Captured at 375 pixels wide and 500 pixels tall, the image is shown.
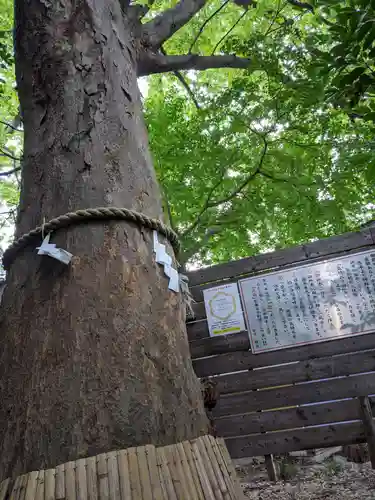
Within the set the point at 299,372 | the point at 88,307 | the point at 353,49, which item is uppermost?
the point at 353,49

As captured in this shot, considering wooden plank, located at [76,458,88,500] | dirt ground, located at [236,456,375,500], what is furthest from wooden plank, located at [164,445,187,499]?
dirt ground, located at [236,456,375,500]

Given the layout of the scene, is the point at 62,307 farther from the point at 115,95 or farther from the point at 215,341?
the point at 215,341

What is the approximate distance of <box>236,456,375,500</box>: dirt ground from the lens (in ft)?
9.74

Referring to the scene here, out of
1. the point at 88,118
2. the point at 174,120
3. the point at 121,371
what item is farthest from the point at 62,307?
the point at 174,120

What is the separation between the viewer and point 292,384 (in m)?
3.63

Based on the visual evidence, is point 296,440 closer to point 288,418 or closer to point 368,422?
point 288,418

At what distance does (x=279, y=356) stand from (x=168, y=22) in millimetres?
3224

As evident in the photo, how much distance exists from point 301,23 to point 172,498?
637 centimetres

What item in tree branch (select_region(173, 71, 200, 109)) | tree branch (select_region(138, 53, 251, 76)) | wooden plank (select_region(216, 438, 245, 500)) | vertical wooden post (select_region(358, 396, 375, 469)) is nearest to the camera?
wooden plank (select_region(216, 438, 245, 500))

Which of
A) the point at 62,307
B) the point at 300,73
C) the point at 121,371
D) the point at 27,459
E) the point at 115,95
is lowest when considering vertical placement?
the point at 27,459

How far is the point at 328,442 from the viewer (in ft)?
11.2

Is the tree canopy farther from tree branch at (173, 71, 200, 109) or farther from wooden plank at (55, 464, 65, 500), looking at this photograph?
wooden plank at (55, 464, 65, 500)

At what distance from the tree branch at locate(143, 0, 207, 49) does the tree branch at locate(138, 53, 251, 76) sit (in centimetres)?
15

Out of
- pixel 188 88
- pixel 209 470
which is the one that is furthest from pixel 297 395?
pixel 188 88
